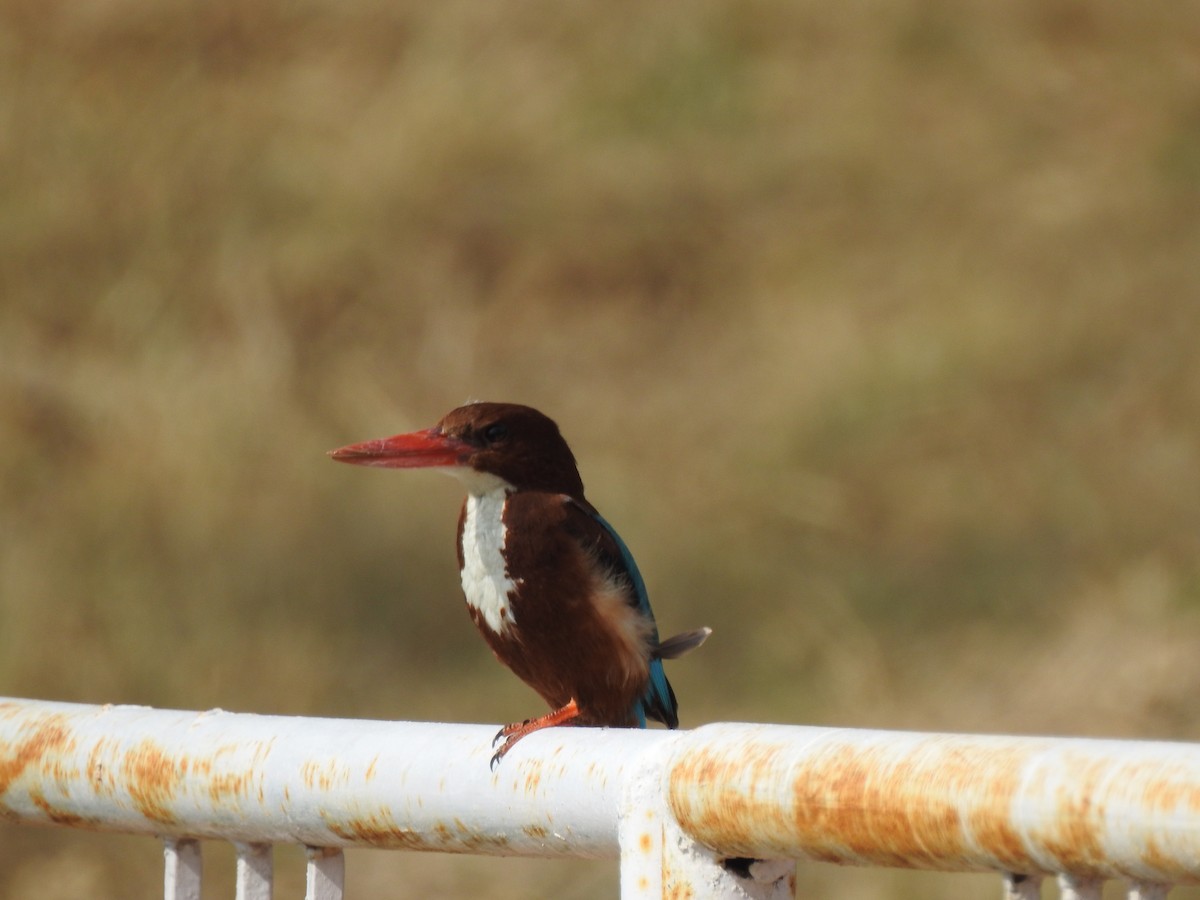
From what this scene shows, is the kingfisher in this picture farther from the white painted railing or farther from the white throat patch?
the white painted railing

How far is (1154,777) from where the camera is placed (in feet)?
2.87

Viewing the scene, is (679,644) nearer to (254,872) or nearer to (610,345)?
(254,872)

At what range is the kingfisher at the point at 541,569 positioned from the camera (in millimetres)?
2672

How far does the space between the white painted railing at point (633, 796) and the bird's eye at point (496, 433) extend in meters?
1.25

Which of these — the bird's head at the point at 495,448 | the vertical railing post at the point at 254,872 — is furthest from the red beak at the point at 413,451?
the vertical railing post at the point at 254,872

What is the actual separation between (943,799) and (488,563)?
5.80ft

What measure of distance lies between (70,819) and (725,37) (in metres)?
9.69

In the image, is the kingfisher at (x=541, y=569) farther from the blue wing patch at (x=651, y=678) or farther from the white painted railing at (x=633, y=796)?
the white painted railing at (x=633, y=796)

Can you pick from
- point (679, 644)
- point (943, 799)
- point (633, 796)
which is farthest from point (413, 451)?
point (943, 799)

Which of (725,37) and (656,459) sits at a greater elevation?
(725,37)

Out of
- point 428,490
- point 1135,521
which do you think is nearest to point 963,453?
point 1135,521

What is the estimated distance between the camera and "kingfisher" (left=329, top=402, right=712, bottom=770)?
105 inches

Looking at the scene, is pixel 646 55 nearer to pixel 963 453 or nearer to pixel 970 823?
pixel 963 453

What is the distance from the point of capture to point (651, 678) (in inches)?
114
